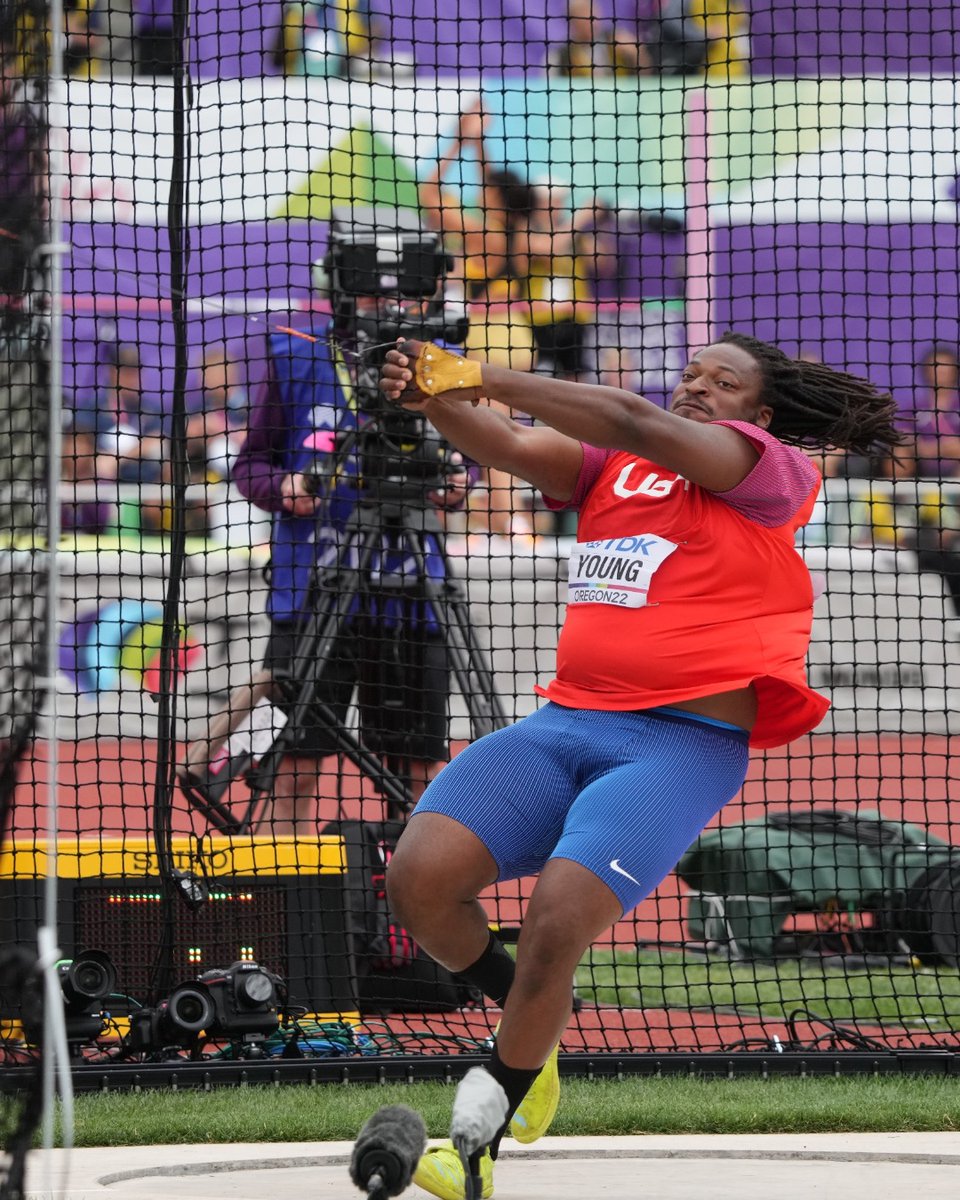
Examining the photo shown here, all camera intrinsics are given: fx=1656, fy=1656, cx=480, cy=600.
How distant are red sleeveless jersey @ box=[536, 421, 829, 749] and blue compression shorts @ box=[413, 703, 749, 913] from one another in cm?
7

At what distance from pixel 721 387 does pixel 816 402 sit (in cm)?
24

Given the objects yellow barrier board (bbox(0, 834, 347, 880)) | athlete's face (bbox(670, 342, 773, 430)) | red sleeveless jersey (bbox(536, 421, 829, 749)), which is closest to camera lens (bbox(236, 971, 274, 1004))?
yellow barrier board (bbox(0, 834, 347, 880))

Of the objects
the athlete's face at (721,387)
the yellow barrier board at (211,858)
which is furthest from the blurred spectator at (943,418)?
the athlete's face at (721,387)

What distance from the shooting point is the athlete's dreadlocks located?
11.7 ft

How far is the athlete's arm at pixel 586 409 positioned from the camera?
303 centimetres

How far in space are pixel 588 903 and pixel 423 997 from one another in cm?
290

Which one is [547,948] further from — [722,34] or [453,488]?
[722,34]

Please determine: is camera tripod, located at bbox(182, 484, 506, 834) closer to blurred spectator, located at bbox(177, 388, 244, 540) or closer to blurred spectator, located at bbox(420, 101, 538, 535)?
blurred spectator, located at bbox(420, 101, 538, 535)

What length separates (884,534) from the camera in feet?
41.7

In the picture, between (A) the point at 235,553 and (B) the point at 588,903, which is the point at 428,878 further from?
(A) the point at 235,553

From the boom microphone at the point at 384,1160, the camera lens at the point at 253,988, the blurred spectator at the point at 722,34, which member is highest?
the blurred spectator at the point at 722,34

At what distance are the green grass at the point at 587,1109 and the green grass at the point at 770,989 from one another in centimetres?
114

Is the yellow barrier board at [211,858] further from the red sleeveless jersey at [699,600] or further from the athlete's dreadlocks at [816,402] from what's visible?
the athlete's dreadlocks at [816,402]

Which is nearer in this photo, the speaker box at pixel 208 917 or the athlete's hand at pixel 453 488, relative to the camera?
the speaker box at pixel 208 917
